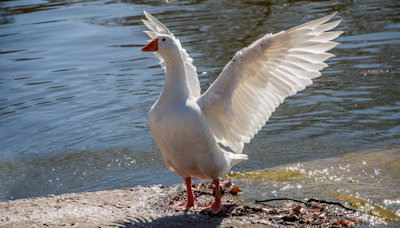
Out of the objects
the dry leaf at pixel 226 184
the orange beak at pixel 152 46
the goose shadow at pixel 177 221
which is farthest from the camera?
the dry leaf at pixel 226 184

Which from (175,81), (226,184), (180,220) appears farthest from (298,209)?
(175,81)

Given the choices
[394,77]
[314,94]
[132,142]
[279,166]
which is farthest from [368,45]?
[132,142]

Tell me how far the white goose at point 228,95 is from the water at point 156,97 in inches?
31.7

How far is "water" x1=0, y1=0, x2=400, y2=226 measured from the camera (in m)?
5.41

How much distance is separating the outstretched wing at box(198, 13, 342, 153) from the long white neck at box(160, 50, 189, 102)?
0.84 ft

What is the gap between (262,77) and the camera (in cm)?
450

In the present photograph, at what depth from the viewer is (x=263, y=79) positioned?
4508mm

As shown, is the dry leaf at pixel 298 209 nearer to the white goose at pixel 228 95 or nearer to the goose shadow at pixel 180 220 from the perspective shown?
the goose shadow at pixel 180 220

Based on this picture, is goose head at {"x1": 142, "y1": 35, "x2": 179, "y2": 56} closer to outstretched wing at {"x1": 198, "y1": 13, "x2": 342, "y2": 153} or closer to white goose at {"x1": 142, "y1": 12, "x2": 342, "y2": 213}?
white goose at {"x1": 142, "y1": 12, "x2": 342, "y2": 213}

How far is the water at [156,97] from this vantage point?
5410 mm

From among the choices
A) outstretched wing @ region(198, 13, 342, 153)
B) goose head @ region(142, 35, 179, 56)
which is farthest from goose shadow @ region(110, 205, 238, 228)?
goose head @ region(142, 35, 179, 56)

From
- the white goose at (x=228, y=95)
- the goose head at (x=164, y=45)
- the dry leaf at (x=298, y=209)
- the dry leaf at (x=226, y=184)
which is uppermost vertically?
the goose head at (x=164, y=45)

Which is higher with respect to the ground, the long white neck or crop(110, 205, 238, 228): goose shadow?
the long white neck

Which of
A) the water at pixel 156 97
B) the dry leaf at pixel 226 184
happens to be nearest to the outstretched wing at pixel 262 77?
the dry leaf at pixel 226 184
